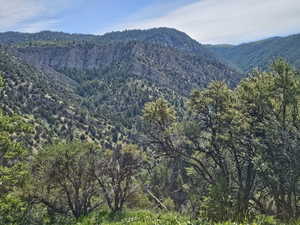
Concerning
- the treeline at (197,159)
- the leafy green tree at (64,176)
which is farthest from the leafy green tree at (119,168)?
the leafy green tree at (64,176)

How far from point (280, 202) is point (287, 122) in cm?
514

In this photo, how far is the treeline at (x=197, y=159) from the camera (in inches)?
881

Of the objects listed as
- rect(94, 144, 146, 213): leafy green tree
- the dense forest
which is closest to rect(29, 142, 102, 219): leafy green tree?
the dense forest

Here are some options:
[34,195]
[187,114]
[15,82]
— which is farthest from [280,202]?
[15,82]

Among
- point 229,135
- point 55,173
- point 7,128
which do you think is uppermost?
point 7,128

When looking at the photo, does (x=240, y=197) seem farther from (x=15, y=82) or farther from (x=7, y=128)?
(x=15, y=82)

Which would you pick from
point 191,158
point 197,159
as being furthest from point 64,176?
point 197,159

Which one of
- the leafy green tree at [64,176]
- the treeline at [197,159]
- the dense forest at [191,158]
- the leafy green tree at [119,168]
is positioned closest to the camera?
the dense forest at [191,158]

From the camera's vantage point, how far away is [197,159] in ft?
98.7

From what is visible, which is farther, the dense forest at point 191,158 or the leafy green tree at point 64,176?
the leafy green tree at point 64,176

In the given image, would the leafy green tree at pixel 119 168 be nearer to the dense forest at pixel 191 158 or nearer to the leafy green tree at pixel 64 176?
the dense forest at pixel 191 158

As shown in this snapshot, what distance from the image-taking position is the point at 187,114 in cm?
3070

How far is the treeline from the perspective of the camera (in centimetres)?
2238

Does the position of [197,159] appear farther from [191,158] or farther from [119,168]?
[119,168]
